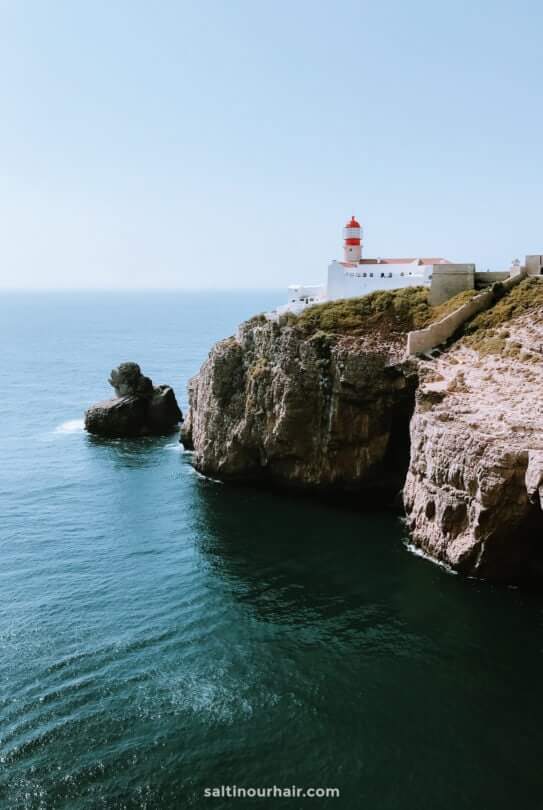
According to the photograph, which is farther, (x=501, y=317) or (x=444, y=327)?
(x=444, y=327)

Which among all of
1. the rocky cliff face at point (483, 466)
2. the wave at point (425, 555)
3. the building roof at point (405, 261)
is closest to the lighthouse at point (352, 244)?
the building roof at point (405, 261)

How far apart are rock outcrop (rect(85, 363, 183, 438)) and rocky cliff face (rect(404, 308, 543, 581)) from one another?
39152 millimetres

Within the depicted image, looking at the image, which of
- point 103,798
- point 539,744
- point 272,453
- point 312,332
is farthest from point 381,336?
point 103,798

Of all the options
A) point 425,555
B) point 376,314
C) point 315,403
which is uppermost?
point 376,314

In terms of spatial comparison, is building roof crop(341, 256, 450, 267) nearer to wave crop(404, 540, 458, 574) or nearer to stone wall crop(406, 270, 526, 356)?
stone wall crop(406, 270, 526, 356)

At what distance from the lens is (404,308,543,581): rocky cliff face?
36875mm

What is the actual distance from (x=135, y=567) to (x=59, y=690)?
12.7 m

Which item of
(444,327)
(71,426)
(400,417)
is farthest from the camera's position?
(71,426)

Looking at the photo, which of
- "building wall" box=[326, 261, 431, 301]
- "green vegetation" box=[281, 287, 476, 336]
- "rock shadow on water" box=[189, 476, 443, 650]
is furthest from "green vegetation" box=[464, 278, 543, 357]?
"rock shadow on water" box=[189, 476, 443, 650]

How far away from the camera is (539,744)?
26.1 m

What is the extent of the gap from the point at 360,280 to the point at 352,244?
7.59 metres

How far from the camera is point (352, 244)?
6988 centimetres

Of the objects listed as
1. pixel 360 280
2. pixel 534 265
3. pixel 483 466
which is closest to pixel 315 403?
pixel 360 280

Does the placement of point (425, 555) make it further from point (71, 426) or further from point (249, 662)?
point (71, 426)
